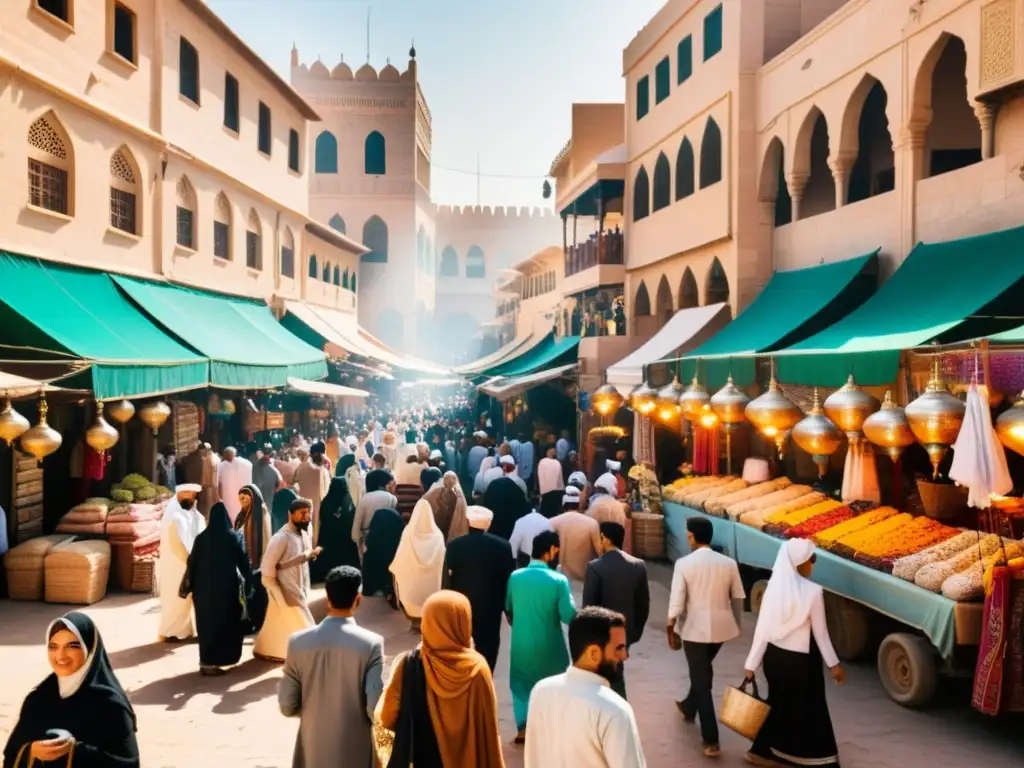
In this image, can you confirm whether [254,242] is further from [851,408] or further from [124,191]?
[851,408]

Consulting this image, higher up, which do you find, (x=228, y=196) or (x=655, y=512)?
(x=228, y=196)

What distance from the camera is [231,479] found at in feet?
34.6

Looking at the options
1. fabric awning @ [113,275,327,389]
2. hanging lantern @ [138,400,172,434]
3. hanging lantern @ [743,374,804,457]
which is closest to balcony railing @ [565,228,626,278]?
fabric awning @ [113,275,327,389]

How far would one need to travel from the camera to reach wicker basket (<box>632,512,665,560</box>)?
36.5 feet

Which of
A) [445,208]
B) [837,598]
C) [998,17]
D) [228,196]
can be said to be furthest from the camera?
[445,208]

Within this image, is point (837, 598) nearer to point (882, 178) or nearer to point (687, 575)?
point (687, 575)

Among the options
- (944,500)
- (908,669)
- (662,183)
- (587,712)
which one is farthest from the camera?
(662,183)

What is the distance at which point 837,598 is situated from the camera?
293 inches

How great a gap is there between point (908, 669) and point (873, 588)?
676 millimetres

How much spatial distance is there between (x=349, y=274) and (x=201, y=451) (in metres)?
18.1

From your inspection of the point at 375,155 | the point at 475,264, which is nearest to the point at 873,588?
the point at 375,155

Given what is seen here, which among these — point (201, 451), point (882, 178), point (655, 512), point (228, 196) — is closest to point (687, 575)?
point (655, 512)

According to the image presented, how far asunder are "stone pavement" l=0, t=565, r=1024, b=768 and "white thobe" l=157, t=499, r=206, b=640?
0.58 feet

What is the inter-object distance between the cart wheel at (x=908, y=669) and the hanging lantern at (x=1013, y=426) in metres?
1.85
